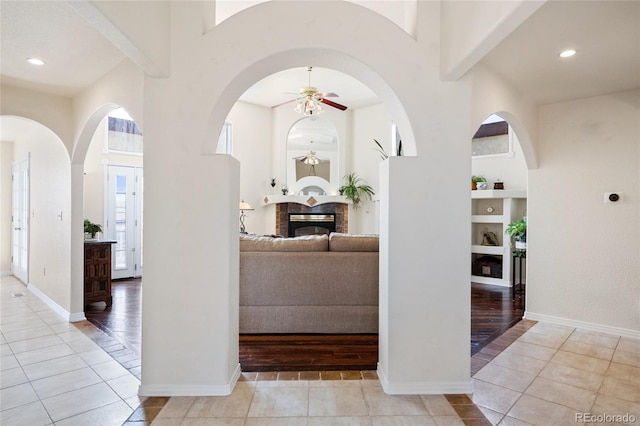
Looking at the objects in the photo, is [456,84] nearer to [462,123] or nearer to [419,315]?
[462,123]

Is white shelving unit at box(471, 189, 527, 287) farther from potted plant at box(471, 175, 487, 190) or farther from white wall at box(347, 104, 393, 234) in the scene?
white wall at box(347, 104, 393, 234)

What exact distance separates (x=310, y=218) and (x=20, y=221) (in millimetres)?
5311

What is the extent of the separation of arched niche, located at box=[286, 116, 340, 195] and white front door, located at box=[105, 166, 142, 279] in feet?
10.2

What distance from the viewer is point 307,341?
10.9ft

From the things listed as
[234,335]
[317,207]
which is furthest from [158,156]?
[317,207]

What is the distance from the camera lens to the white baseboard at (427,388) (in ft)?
7.96

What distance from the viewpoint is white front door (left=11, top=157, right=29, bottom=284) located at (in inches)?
219

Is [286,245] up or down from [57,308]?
up

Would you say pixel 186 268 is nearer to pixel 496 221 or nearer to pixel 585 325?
pixel 585 325

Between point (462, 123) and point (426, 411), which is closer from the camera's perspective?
point (426, 411)

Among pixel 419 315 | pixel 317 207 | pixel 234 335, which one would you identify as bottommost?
pixel 234 335

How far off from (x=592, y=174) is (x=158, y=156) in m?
4.36

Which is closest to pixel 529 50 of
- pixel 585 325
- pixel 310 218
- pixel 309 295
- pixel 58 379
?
pixel 309 295

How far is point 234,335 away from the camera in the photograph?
258cm
